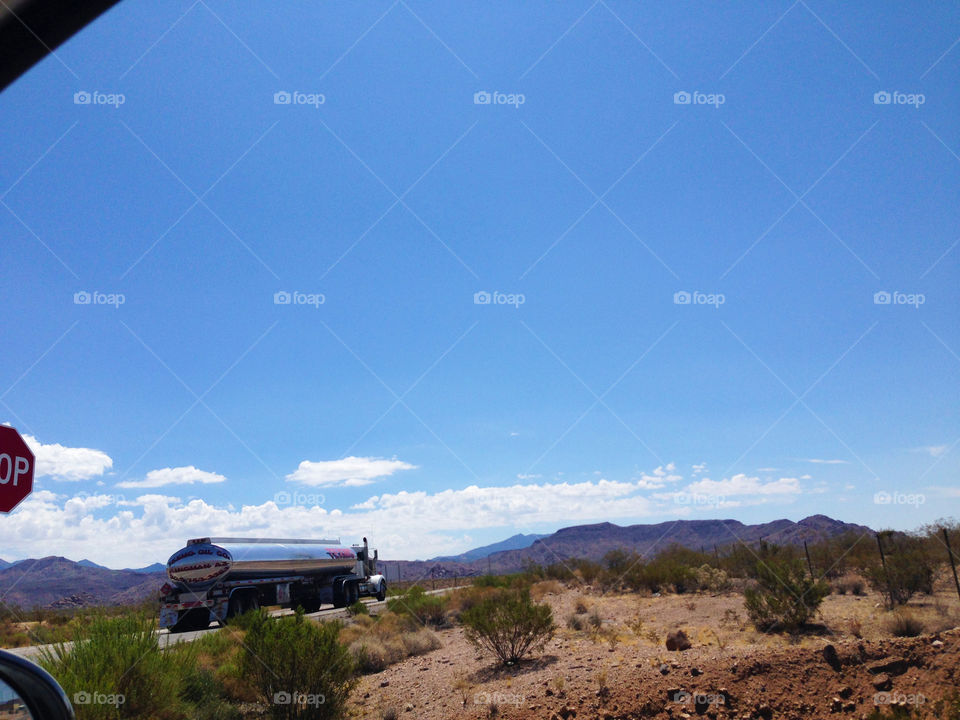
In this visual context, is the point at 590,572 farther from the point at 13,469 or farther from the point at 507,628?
the point at 13,469

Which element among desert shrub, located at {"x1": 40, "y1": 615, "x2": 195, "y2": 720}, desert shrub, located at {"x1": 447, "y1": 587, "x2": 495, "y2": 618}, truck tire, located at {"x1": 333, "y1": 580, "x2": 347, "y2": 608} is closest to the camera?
desert shrub, located at {"x1": 40, "y1": 615, "x2": 195, "y2": 720}

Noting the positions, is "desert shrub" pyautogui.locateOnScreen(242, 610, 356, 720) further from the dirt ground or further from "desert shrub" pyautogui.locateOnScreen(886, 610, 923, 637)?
"desert shrub" pyautogui.locateOnScreen(886, 610, 923, 637)

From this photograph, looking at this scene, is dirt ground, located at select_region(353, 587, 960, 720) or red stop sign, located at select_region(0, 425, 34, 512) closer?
red stop sign, located at select_region(0, 425, 34, 512)

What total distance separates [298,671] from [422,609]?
1732 cm

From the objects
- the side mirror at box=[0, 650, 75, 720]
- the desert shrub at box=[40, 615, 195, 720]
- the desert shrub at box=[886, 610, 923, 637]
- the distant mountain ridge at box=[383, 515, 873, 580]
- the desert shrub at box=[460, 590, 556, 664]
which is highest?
the side mirror at box=[0, 650, 75, 720]

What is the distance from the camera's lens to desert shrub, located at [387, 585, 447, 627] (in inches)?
1047

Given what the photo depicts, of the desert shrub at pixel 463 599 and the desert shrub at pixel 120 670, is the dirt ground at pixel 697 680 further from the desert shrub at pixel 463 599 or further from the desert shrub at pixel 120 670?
the desert shrub at pixel 463 599

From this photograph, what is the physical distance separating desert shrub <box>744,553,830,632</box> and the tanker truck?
59.2 ft

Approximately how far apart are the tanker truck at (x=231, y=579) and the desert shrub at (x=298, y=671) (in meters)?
14.7

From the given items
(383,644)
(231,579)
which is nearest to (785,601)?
(383,644)

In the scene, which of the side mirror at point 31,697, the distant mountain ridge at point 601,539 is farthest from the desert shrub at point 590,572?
the distant mountain ridge at point 601,539

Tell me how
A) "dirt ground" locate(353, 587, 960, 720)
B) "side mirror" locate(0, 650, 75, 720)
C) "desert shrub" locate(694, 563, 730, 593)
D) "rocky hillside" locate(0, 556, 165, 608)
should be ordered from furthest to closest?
"rocky hillside" locate(0, 556, 165, 608) → "desert shrub" locate(694, 563, 730, 593) → "dirt ground" locate(353, 587, 960, 720) → "side mirror" locate(0, 650, 75, 720)

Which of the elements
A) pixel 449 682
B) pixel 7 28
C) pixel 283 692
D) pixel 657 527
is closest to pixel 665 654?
pixel 449 682

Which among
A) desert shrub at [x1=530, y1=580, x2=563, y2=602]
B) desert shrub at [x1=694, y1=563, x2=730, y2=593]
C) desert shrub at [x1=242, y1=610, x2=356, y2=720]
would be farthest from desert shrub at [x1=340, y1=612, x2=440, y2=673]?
desert shrub at [x1=530, y1=580, x2=563, y2=602]
